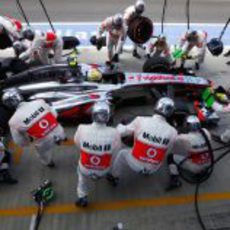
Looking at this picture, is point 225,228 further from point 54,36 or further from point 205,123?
point 54,36

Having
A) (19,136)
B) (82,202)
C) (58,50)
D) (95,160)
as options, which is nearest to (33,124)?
(19,136)

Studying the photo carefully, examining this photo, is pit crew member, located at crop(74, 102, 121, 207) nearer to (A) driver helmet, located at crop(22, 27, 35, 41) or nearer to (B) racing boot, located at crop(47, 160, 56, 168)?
(B) racing boot, located at crop(47, 160, 56, 168)

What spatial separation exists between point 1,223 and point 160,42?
5.91 m

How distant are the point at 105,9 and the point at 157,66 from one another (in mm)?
6433

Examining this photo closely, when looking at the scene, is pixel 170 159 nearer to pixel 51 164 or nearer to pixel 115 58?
pixel 51 164

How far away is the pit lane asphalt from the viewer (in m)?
14.4

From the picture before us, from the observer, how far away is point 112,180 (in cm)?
→ 700

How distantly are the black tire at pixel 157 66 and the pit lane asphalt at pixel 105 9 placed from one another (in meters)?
5.34

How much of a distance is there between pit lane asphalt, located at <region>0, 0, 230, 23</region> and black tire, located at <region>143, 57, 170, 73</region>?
210 inches

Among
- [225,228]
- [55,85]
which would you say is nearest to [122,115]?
[55,85]

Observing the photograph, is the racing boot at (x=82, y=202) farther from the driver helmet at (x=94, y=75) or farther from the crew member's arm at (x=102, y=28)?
the crew member's arm at (x=102, y=28)

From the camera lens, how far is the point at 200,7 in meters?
15.5

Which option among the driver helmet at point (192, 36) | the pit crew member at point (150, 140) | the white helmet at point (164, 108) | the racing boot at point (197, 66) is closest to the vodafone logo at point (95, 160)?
the pit crew member at point (150, 140)

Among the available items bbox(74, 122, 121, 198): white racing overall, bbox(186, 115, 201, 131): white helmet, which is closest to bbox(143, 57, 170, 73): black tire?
bbox(186, 115, 201, 131): white helmet
